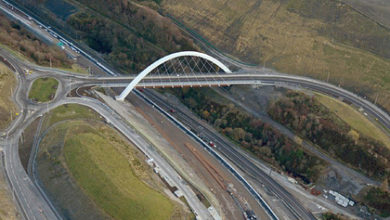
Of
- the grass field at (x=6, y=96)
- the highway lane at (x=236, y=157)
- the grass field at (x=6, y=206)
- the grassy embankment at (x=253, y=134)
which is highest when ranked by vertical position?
the grassy embankment at (x=253, y=134)

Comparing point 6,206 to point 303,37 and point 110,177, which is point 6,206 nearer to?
point 110,177

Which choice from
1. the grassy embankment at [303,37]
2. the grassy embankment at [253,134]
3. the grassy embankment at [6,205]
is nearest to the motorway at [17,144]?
the grassy embankment at [6,205]

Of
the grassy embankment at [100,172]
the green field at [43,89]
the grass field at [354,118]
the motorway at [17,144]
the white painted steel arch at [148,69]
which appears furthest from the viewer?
the white painted steel arch at [148,69]

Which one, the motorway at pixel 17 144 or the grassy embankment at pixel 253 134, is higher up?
the grassy embankment at pixel 253 134

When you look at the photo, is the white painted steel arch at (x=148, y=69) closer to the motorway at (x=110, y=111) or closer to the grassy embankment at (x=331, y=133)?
the motorway at (x=110, y=111)

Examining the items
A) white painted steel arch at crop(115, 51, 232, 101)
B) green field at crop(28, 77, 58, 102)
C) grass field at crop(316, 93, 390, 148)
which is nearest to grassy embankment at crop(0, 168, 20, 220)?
green field at crop(28, 77, 58, 102)

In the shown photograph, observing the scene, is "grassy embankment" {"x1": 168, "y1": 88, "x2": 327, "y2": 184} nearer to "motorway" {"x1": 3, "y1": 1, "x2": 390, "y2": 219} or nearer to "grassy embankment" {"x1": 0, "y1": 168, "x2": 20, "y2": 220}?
"motorway" {"x1": 3, "y1": 1, "x2": 390, "y2": 219}

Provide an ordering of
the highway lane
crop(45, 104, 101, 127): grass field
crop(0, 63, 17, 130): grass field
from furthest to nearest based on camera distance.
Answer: crop(45, 104, 101, 127): grass field < crop(0, 63, 17, 130): grass field < the highway lane
